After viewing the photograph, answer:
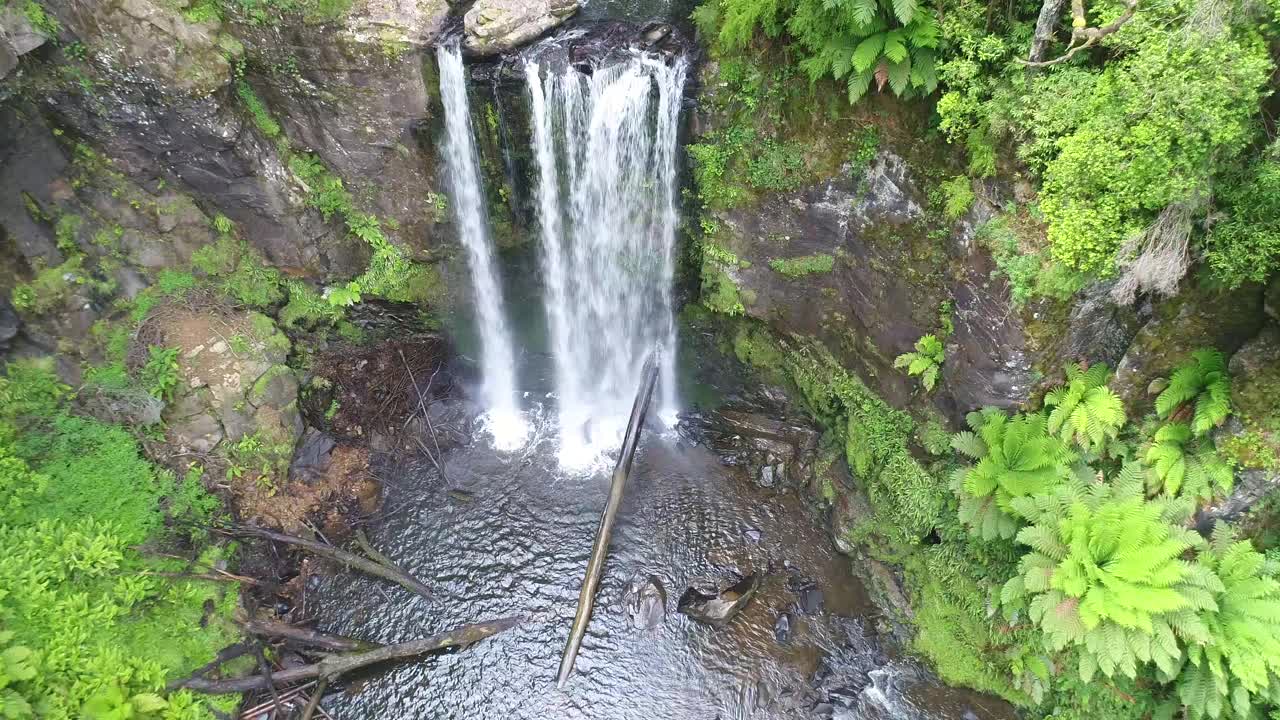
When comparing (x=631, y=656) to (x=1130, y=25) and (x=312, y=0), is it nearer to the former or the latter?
(x=1130, y=25)

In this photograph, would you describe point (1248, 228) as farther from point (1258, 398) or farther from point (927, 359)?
point (927, 359)


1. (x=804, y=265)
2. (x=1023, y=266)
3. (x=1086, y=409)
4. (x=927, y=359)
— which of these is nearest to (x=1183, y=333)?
(x=1086, y=409)

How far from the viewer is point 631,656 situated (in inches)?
332

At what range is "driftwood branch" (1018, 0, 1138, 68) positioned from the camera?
5711mm

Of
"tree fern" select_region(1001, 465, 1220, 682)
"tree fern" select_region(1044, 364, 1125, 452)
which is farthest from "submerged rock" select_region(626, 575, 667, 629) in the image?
"tree fern" select_region(1044, 364, 1125, 452)

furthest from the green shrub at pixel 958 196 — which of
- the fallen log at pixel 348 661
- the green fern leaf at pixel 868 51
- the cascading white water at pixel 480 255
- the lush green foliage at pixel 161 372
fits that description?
the lush green foliage at pixel 161 372

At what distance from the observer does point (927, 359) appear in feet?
27.1

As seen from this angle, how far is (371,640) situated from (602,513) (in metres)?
3.69

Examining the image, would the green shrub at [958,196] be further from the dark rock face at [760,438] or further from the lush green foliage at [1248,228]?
the dark rock face at [760,438]

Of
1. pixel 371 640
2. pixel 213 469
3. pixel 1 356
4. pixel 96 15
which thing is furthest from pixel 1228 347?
pixel 1 356

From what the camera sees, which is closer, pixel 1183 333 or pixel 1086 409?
pixel 1183 333

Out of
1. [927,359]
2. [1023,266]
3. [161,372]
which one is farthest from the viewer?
Answer: [161,372]

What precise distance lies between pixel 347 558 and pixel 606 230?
658cm

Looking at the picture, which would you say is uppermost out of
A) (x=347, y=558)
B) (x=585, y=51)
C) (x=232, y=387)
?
(x=585, y=51)
